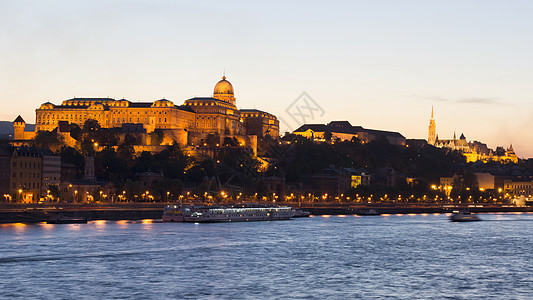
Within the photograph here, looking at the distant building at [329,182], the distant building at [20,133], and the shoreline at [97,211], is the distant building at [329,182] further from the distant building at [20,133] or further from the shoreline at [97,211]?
the distant building at [20,133]

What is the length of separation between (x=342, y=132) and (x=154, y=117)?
62.0 meters

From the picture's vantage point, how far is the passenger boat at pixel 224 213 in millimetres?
80188

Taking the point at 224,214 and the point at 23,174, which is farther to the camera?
the point at 23,174

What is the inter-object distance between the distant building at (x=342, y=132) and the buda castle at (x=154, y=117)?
32.6m

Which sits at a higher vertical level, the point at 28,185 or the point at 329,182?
the point at 329,182

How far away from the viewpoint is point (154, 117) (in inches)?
5438

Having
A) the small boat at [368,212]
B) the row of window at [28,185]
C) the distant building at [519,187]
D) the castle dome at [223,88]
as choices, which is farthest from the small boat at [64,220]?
the distant building at [519,187]

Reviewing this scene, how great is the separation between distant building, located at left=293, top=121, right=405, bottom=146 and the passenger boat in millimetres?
87653

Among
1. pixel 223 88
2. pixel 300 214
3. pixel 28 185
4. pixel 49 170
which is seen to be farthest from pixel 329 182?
pixel 28 185

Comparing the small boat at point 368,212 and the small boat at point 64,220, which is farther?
the small boat at point 368,212

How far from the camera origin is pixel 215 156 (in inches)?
5074

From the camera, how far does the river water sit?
3656 cm

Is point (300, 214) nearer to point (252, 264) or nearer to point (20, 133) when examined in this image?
point (252, 264)

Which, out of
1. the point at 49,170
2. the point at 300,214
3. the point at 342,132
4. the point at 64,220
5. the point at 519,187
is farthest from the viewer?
the point at 342,132
